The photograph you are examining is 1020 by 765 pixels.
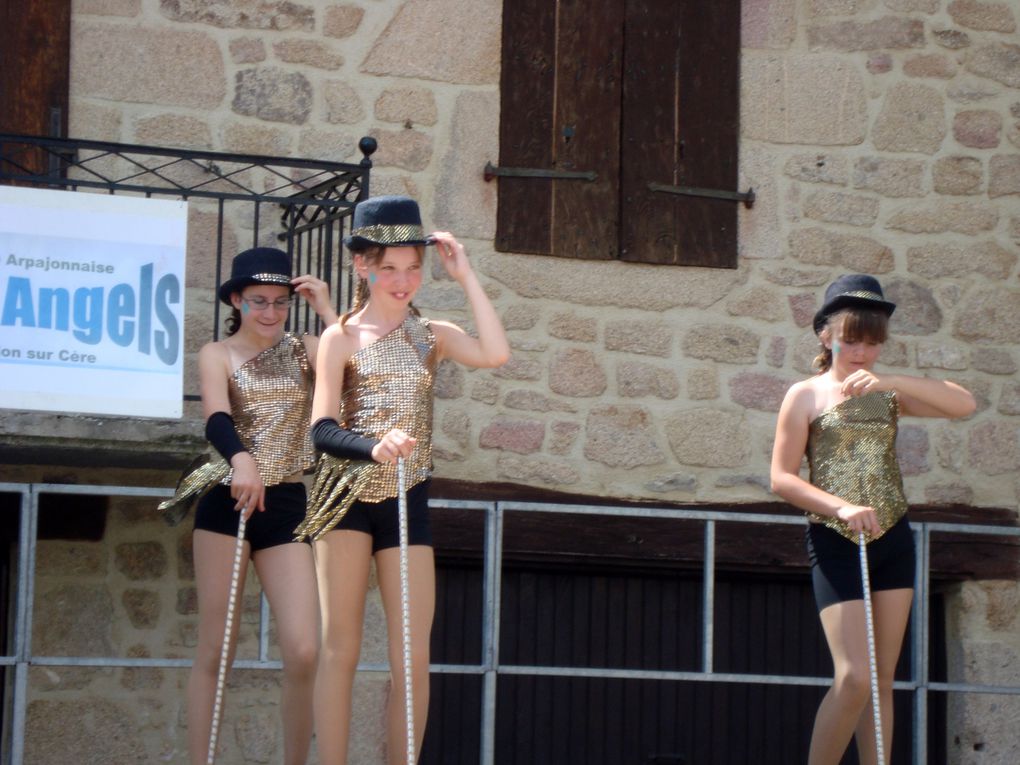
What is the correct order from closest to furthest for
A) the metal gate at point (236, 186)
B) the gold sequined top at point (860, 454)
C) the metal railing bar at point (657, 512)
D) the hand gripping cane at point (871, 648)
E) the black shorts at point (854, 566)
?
the hand gripping cane at point (871, 648)
the black shorts at point (854, 566)
the gold sequined top at point (860, 454)
the metal railing bar at point (657, 512)
the metal gate at point (236, 186)

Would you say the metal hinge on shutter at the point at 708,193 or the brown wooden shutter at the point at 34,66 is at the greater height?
the brown wooden shutter at the point at 34,66

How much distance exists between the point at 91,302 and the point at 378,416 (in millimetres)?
1484

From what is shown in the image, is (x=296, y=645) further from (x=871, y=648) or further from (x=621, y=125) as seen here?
(x=621, y=125)

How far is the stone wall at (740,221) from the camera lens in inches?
275

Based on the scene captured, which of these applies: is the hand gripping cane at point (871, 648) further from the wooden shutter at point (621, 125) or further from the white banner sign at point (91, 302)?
the wooden shutter at point (621, 125)

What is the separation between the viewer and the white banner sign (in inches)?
219

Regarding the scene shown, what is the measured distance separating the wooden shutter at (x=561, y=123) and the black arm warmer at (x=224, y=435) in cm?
239

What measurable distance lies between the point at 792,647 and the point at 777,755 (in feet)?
1.44

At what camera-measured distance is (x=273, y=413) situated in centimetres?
512

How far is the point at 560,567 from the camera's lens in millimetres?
7215

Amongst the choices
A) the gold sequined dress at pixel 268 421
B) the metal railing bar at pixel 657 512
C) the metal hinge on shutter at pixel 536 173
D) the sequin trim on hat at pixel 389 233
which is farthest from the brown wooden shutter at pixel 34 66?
the sequin trim on hat at pixel 389 233

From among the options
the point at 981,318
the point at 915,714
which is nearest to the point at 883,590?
the point at 915,714

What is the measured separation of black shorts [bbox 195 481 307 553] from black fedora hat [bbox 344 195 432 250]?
800 millimetres

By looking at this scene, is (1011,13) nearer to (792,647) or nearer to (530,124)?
(530,124)
